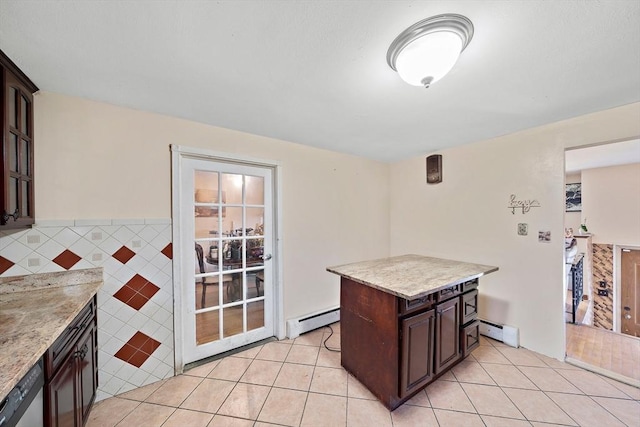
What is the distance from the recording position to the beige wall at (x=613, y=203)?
141 inches

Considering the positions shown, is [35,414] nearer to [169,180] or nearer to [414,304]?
[169,180]

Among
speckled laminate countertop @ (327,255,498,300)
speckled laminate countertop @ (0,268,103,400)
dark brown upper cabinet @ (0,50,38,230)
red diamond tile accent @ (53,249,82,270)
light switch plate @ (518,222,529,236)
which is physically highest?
dark brown upper cabinet @ (0,50,38,230)

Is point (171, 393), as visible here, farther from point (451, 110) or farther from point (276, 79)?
point (451, 110)

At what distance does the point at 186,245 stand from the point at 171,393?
108cm

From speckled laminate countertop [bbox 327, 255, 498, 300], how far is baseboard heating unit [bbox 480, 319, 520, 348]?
0.80m

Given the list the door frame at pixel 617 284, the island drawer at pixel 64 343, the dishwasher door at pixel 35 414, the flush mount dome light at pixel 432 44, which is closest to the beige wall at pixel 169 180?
the island drawer at pixel 64 343

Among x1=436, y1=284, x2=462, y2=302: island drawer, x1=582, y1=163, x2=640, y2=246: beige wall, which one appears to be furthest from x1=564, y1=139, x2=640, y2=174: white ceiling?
x1=436, y1=284, x2=462, y2=302: island drawer

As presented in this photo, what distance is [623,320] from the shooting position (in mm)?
3805

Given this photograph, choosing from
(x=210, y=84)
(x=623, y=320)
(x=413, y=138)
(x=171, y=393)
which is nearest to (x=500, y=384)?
(x=413, y=138)

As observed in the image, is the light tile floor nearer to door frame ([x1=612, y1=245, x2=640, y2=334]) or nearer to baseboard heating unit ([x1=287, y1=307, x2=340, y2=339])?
baseboard heating unit ([x1=287, y1=307, x2=340, y2=339])

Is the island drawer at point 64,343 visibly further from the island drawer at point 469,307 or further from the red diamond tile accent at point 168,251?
the island drawer at point 469,307

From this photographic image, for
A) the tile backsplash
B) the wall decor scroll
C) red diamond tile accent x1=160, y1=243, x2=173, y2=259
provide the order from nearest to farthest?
the tile backsplash → red diamond tile accent x1=160, y1=243, x2=173, y2=259 → the wall decor scroll

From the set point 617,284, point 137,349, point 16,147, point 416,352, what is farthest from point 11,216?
point 617,284

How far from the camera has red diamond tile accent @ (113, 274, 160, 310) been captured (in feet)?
5.65
